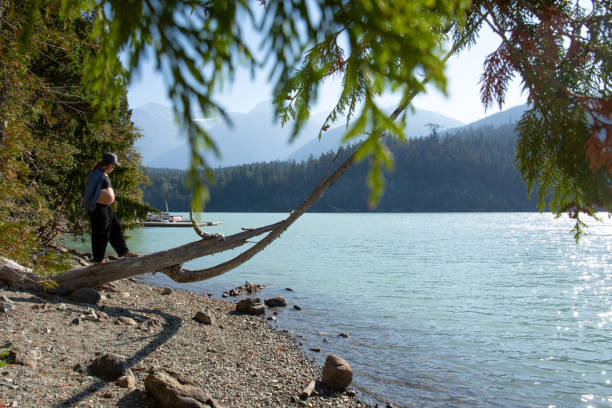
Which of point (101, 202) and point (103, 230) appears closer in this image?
point (101, 202)

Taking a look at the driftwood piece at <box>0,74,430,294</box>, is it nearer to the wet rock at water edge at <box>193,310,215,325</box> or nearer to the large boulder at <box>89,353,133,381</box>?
the wet rock at water edge at <box>193,310,215,325</box>

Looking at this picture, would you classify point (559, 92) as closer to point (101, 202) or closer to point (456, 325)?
point (101, 202)

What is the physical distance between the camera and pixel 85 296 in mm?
8172

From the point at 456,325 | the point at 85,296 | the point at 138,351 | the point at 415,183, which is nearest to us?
the point at 138,351

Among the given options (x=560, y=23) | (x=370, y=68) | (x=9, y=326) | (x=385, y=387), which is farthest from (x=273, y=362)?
(x=370, y=68)

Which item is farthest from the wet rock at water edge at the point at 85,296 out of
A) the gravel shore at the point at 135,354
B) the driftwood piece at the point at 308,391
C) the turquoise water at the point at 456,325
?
the driftwood piece at the point at 308,391

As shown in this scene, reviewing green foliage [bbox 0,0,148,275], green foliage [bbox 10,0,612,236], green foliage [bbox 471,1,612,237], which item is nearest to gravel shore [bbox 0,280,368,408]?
green foliage [bbox 0,0,148,275]

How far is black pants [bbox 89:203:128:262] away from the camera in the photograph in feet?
24.2

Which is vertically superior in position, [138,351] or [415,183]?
[415,183]

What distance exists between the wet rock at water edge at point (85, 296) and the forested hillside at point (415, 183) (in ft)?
415

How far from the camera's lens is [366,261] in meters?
28.3

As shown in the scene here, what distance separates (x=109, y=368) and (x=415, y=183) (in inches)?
5801

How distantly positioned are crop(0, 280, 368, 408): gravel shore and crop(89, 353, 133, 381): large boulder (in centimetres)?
10

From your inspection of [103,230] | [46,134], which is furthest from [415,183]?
[103,230]
